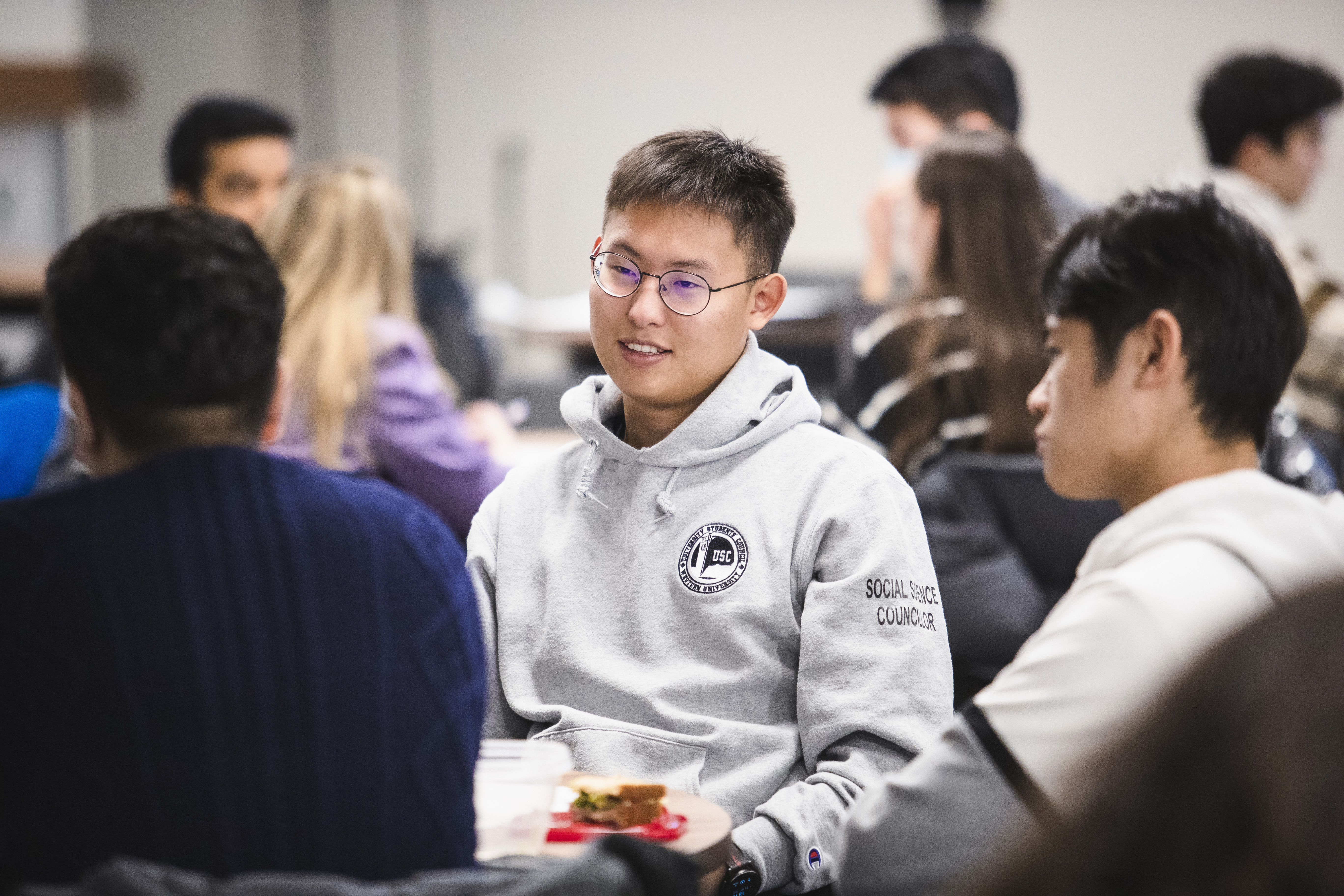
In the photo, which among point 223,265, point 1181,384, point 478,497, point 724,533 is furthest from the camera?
point 478,497

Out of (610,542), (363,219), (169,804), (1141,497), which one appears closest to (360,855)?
(169,804)

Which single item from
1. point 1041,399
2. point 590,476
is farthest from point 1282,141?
point 590,476

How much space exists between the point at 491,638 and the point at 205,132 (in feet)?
7.20

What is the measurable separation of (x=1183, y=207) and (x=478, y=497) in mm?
1753

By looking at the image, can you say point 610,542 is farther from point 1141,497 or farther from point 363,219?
point 363,219

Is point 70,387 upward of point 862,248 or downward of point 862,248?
upward

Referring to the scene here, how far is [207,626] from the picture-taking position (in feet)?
3.43

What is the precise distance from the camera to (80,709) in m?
1.03

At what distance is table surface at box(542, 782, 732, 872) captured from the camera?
3.97ft

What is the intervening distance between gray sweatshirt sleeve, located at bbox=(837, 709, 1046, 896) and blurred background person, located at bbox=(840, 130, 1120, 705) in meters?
1.17

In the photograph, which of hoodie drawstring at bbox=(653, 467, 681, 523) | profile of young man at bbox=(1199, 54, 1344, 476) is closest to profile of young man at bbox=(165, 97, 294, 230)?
hoodie drawstring at bbox=(653, 467, 681, 523)

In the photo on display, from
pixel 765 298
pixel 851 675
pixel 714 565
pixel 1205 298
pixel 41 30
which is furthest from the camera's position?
pixel 41 30

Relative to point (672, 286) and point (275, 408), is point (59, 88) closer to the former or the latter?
point (672, 286)

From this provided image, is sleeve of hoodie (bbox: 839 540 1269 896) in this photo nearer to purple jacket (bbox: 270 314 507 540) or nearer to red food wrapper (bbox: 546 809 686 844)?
red food wrapper (bbox: 546 809 686 844)
